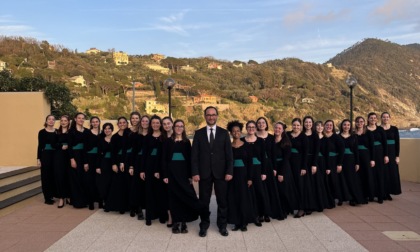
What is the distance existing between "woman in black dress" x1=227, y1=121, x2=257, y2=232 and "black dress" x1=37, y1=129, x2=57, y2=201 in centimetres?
349

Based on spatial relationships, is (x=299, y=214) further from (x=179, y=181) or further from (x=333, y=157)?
(x=179, y=181)

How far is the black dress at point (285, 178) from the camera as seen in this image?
5.69 m

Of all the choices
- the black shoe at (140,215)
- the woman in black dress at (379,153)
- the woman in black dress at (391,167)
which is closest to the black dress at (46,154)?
the black shoe at (140,215)

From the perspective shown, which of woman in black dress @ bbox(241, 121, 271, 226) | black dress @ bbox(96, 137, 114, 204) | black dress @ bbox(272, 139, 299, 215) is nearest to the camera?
woman in black dress @ bbox(241, 121, 271, 226)

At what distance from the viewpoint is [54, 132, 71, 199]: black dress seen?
6.54 m

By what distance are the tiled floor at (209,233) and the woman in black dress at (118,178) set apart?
0.18m

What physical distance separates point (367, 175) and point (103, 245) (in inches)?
186

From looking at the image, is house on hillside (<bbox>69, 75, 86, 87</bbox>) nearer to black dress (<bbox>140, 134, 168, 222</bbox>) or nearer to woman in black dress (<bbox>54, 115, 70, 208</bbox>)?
woman in black dress (<bbox>54, 115, 70, 208</bbox>)

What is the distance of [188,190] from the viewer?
5.01 m

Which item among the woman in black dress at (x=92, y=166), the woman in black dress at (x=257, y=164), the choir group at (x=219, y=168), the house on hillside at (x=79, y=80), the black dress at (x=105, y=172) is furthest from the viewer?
the house on hillside at (x=79, y=80)

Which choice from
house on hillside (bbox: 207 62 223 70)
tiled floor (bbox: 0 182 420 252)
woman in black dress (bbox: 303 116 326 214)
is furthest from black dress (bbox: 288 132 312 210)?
house on hillside (bbox: 207 62 223 70)

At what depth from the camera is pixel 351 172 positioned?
6500 millimetres

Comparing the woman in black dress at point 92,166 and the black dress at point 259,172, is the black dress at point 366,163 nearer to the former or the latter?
the black dress at point 259,172

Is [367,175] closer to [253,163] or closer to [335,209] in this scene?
[335,209]
